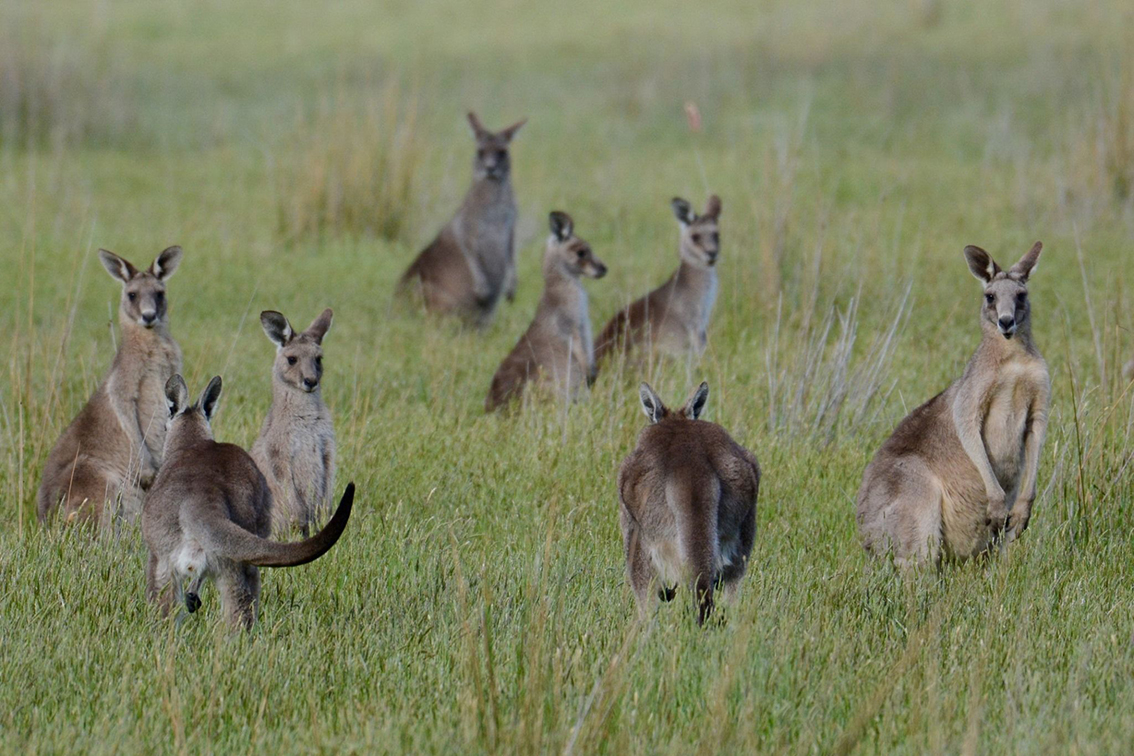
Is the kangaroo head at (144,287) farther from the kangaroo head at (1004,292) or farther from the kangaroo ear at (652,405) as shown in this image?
the kangaroo head at (1004,292)

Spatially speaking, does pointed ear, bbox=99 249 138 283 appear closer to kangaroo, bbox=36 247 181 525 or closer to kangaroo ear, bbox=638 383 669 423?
kangaroo, bbox=36 247 181 525

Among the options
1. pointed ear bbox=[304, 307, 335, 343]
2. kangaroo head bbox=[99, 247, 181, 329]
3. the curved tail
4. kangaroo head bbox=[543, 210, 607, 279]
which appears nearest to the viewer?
the curved tail

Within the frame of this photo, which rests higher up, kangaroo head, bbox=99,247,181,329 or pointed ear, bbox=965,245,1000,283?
pointed ear, bbox=965,245,1000,283

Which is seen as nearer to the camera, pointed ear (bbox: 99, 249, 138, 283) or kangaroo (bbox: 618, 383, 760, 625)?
kangaroo (bbox: 618, 383, 760, 625)

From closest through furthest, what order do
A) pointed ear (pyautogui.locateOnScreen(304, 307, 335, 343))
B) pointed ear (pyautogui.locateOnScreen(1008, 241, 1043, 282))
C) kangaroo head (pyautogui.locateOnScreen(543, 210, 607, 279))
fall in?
pointed ear (pyautogui.locateOnScreen(1008, 241, 1043, 282)) → pointed ear (pyautogui.locateOnScreen(304, 307, 335, 343)) → kangaroo head (pyautogui.locateOnScreen(543, 210, 607, 279))

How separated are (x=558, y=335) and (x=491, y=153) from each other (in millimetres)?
3415

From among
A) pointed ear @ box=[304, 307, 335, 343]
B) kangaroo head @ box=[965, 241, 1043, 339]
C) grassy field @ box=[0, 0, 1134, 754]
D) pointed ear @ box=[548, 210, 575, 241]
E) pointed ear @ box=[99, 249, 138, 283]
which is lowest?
grassy field @ box=[0, 0, 1134, 754]

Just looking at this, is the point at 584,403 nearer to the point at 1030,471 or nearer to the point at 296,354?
the point at 296,354

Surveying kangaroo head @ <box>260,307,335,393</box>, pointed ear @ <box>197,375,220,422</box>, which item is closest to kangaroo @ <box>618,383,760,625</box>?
pointed ear @ <box>197,375,220,422</box>

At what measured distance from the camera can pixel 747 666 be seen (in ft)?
13.0

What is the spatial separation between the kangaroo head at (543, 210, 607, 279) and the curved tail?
475 cm

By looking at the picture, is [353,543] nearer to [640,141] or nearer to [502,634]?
[502,634]

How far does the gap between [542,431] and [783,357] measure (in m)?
1.39

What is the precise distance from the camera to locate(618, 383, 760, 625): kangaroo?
4.26m
